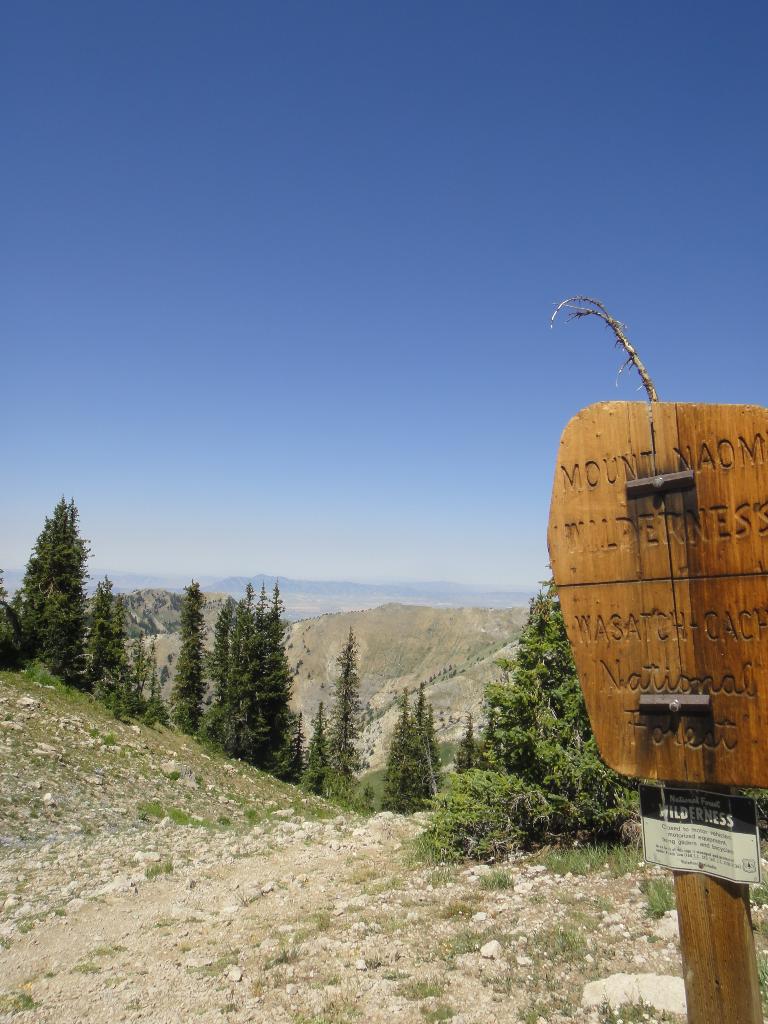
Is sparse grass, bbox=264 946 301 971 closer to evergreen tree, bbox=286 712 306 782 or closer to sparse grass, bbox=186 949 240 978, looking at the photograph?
sparse grass, bbox=186 949 240 978

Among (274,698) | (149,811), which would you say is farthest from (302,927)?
(274,698)

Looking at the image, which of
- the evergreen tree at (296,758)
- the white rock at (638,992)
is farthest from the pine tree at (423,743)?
the white rock at (638,992)

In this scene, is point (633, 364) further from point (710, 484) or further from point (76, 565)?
point (76, 565)

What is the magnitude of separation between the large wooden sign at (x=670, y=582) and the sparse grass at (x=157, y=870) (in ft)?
35.7

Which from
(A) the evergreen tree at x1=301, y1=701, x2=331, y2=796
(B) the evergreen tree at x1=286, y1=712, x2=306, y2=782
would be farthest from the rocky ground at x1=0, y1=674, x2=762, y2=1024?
(A) the evergreen tree at x1=301, y1=701, x2=331, y2=796

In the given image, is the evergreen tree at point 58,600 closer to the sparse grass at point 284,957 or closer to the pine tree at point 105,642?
the pine tree at point 105,642

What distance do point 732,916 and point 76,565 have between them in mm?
41854

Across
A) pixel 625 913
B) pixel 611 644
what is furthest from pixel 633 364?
pixel 625 913

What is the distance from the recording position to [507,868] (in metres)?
9.79

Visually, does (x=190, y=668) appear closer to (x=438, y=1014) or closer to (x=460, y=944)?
(x=460, y=944)

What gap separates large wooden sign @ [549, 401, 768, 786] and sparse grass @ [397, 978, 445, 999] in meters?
4.36

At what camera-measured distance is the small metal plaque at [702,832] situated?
325 centimetres

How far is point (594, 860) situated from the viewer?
9.34 meters

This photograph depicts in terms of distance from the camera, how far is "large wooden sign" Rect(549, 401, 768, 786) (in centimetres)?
330
